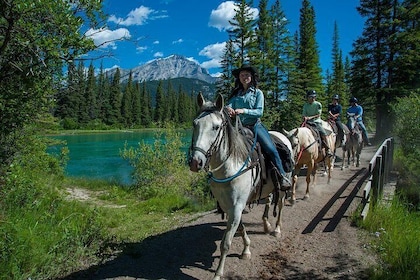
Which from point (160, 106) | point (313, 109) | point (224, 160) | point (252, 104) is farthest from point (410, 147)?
point (160, 106)

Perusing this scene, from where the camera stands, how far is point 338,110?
539 inches

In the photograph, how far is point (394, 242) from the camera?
5094mm

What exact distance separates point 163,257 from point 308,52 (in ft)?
147

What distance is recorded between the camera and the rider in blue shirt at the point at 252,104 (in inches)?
208

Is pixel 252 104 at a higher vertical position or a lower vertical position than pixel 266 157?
higher

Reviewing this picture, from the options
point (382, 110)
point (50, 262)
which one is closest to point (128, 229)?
point (50, 262)

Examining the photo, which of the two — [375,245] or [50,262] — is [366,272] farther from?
[50,262]

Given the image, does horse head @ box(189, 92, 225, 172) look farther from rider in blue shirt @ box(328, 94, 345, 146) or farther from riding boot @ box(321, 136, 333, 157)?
rider in blue shirt @ box(328, 94, 345, 146)

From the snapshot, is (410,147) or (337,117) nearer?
(410,147)

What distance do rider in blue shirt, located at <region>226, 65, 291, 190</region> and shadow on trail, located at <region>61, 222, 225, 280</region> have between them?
2.01m

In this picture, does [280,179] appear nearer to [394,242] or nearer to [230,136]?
[230,136]

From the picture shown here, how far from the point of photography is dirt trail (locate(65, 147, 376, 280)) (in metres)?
4.80

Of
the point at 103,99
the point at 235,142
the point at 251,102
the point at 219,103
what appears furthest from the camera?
the point at 103,99

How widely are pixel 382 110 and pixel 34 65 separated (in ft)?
99.7
